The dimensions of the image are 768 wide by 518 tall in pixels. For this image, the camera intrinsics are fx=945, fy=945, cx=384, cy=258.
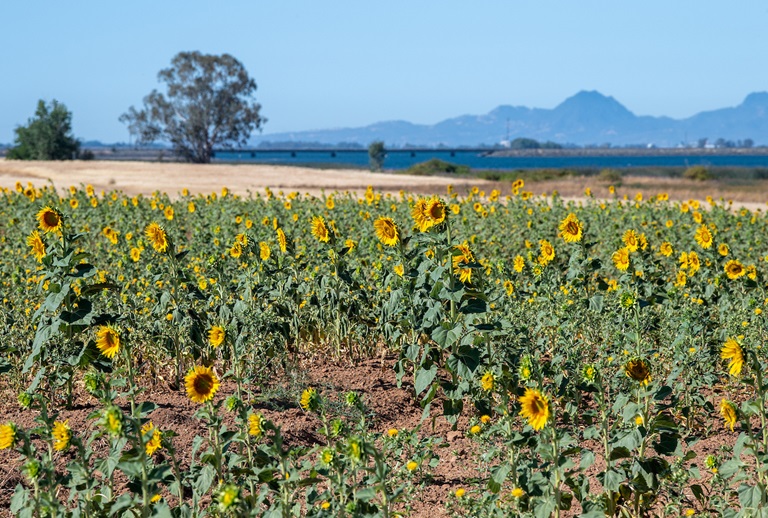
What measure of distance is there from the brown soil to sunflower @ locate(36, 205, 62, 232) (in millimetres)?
1121

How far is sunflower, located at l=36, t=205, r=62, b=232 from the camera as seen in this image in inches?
217

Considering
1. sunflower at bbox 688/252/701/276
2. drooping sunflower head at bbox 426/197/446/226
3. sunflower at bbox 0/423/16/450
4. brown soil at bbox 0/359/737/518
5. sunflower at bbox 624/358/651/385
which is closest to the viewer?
sunflower at bbox 0/423/16/450

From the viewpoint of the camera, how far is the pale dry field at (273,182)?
104 feet

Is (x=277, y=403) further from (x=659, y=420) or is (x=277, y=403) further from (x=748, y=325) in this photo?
(x=748, y=325)

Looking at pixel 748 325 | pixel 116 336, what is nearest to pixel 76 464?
pixel 116 336

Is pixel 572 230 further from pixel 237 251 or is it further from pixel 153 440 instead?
pixel 153 440

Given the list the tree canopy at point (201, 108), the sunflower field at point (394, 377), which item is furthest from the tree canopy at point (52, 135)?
the sunflower field at point (394, 377)

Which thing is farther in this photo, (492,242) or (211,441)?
(492,242)

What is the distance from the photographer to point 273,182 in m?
43.7

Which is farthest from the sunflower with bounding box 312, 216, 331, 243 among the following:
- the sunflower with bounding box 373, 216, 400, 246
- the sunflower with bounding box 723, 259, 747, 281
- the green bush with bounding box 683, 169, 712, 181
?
the green bush with bounding box 683, 169, 712, 181

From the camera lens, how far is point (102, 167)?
52312mm

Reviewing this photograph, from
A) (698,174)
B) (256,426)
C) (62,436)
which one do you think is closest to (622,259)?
(256,426)

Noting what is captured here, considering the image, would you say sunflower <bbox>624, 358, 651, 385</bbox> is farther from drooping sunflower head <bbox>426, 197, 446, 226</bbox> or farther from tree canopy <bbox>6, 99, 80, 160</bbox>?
tree canopy <bbox>6, 99, 80, 160</bbox>

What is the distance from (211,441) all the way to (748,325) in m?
3.95
